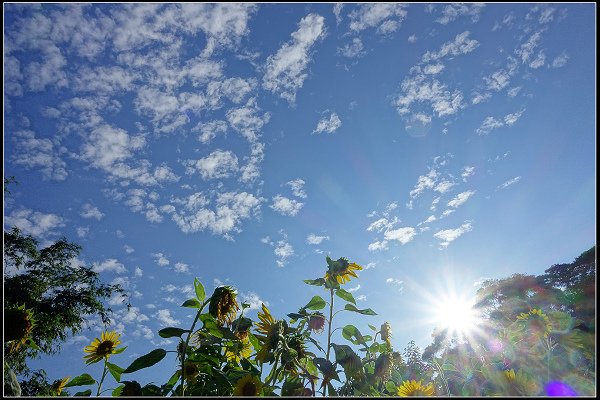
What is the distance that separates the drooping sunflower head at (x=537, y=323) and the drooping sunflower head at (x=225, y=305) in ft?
4.78

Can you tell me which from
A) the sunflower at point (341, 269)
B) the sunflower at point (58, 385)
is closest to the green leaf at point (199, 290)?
the sunflower at point (341, 269)

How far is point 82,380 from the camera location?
51.6 inches

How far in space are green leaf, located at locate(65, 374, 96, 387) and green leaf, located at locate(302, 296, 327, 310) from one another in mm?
764

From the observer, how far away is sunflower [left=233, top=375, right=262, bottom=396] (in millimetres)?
1142

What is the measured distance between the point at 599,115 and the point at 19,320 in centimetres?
177

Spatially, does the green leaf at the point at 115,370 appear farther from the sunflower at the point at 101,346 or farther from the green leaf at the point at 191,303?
the sunflower at the point at 101,346

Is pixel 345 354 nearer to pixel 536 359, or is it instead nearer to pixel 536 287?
pixel 536 359

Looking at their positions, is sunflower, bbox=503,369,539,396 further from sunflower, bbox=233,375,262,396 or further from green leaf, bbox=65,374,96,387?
green leaf, bbox=65,374,96,387

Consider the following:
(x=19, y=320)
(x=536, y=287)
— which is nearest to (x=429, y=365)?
(x=19, y=320)

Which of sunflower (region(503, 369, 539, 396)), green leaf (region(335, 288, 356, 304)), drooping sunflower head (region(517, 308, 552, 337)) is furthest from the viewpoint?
drooping sunflower head (region(517, 308, 552, 337))

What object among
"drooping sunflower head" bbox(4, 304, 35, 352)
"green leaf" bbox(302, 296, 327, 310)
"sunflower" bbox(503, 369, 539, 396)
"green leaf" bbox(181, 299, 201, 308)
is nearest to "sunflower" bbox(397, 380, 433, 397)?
"sunflower" bbox(503, 369, 539, 396)

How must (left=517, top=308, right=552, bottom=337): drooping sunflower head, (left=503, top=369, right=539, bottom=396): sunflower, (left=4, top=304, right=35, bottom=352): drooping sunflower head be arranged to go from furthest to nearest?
(left=517, top=308, right=552, bottom=337): drooping sunflower head → (left=4, top=304, right=35, bottom=352): drooping sunflower head → (left=503, top=369, right=539, bottom=396): sunflower

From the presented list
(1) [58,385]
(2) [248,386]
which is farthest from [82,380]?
(1) [58,385]

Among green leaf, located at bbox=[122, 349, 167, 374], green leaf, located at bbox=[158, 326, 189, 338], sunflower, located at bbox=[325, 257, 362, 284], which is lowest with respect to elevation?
green leaf, located at bbox=[122, 349, 167, 374]
